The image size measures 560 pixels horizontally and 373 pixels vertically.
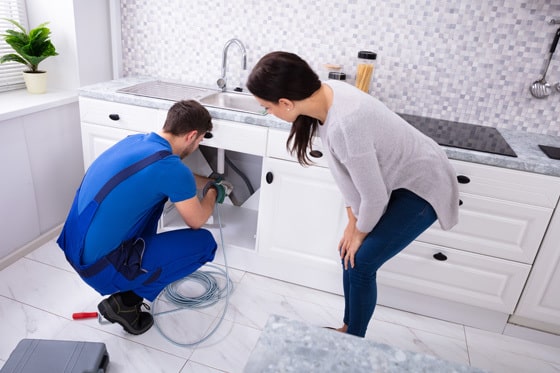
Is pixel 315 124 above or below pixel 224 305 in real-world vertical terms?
above

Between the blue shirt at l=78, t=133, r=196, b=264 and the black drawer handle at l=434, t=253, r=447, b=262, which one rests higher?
the blue shirt at l=78, t=133, r=196, b=264

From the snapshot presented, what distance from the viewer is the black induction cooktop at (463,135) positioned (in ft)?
6.05

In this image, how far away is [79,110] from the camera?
2.43 meters

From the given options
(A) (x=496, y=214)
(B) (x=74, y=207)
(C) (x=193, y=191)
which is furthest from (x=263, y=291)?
(A) (x=496, y=214)

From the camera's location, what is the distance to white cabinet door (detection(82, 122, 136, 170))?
2.23m

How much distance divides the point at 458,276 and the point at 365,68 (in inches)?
43.6

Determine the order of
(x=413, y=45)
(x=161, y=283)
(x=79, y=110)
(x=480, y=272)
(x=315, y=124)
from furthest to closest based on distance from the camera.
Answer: (x=79, y=110) < (x=413, y=45) < (x=480, y=272) < (x=161, y=283) < (x=315, y=124)

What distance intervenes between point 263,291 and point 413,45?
148 cm

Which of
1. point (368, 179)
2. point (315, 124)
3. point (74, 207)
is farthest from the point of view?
point (74, 207)

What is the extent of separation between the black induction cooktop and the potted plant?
6.44 feet

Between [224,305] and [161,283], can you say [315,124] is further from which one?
[224,305]

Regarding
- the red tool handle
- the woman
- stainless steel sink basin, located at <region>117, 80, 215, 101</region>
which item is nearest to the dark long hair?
the woman

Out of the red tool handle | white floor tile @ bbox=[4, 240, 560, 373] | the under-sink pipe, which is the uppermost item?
the under-sink pipe

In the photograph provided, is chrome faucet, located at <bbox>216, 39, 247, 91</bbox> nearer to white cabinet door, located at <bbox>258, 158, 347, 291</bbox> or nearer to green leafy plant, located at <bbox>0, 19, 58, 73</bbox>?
white cabinet door, located at <bbox>258, 158, 347, 291</bbox>
